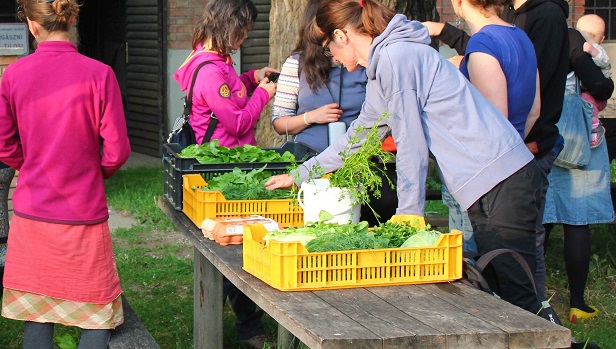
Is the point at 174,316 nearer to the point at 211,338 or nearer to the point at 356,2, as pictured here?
the point at 211,338

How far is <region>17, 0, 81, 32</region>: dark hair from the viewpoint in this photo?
3564 millimetres

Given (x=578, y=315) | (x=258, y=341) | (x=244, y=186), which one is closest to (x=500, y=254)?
(x=244, y=186)

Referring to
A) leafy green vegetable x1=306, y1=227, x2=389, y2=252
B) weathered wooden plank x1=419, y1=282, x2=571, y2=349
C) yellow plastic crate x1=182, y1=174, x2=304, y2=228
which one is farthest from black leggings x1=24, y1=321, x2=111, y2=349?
weathered wooden plank x1=419, y1=282, x2=571, y2=349

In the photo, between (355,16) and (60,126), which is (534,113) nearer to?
(355,16)

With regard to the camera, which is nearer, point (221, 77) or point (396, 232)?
point (396, 232)

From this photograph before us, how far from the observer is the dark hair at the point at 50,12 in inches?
140

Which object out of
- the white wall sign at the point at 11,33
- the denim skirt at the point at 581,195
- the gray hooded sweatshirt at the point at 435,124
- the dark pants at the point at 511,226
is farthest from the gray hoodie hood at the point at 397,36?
the white wall sign at the point at 11,33

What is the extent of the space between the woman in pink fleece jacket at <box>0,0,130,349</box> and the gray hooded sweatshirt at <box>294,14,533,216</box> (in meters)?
1.03

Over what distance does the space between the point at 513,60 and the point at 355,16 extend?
0.64 metres

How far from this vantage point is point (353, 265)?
2.98 m

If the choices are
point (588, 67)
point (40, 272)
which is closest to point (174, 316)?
point (40, 272)

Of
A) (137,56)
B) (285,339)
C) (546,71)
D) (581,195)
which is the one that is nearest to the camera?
(546,71)

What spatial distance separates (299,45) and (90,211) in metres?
1.78

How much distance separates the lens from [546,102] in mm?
4293
